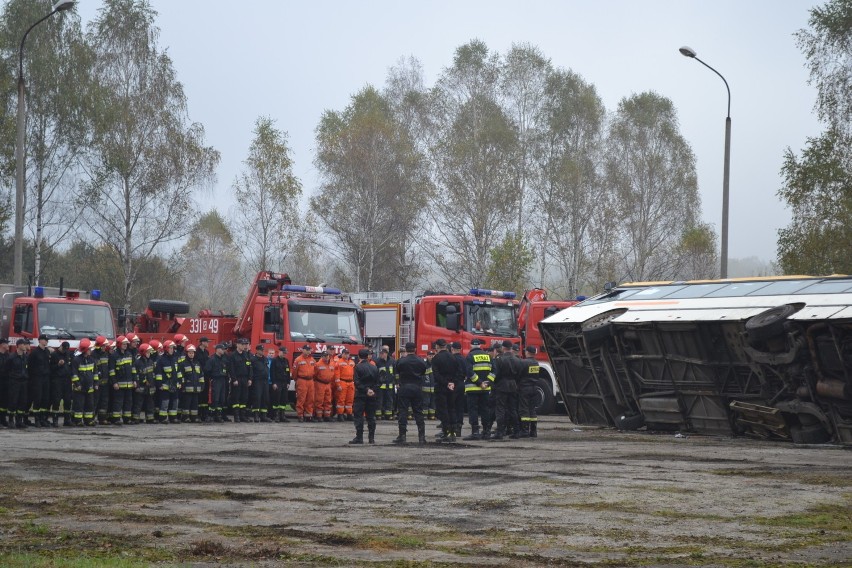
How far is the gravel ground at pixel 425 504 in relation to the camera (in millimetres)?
7547

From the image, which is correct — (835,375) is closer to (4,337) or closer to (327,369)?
(327,369)

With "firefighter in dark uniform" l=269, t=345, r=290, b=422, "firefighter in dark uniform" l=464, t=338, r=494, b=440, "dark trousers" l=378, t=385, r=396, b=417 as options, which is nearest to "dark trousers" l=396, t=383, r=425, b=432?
"firefighter in dark uniform" l=464, t=338, r=494, b=440

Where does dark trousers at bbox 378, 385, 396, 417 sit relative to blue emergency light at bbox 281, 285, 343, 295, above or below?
below

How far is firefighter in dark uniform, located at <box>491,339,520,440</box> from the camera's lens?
18.6m

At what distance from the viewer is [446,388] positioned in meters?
18.0

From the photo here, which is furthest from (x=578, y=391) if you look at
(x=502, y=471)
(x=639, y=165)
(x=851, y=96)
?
(x=639, y=165)

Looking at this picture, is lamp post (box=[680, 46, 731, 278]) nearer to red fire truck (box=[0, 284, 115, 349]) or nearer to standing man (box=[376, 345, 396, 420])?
standing man (box=[376, 345, 396, 420])

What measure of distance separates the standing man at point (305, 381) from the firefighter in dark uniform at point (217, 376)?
5.24 ft

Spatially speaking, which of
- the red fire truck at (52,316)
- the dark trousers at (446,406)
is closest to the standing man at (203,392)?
the red fire truck at (52,316)

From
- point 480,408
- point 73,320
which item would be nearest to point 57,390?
point 73,320

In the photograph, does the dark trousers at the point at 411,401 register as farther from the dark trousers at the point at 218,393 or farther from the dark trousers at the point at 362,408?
the dark trousers at the point at 218,393

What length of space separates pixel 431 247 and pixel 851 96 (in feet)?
64.5

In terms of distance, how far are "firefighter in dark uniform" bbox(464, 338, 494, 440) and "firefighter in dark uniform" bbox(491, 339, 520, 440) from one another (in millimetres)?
160

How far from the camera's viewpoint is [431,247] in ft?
162
